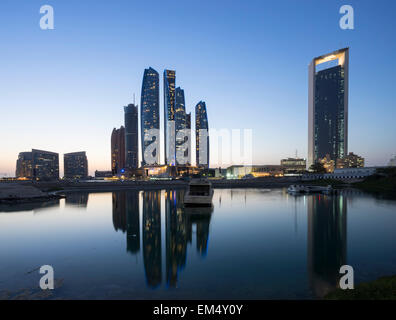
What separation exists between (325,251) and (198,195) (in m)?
27.2

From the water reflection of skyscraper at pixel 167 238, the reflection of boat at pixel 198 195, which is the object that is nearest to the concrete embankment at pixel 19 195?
the water reflection of skyscraper at pixel 167 238

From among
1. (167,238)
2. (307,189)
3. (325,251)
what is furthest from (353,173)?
(167,238)

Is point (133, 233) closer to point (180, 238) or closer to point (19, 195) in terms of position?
point (180, 238)

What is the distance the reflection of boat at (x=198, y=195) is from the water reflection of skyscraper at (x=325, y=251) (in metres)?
17.7

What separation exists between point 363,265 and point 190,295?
472 inches

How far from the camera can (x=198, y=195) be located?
42656mm

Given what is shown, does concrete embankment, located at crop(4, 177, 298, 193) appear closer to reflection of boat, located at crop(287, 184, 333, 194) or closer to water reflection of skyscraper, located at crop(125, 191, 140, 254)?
reflection of boat, located at crop(287, 184, 333, 194)

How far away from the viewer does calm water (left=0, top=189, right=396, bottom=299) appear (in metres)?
11.3

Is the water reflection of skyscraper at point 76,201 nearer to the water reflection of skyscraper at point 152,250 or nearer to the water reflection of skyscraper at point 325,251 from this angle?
the water reflection of skyscraper at point 152,250

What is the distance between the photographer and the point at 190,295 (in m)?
10.7

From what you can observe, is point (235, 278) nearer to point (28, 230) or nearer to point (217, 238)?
point (217, 238)

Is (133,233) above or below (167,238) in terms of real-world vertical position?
below
